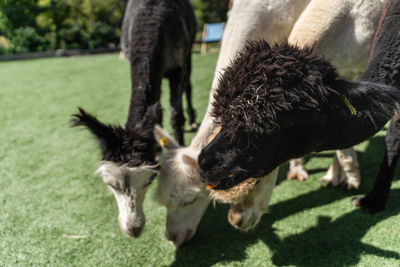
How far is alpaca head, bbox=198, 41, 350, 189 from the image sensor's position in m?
1.68

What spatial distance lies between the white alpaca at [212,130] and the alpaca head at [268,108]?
2.51ft

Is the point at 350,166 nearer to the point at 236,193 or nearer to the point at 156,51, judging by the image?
the point at 236,193

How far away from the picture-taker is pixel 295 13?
130 inches

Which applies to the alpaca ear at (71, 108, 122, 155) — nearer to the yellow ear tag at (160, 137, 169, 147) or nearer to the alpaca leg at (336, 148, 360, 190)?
the yellow ear tag at (160, 137, 169, 147)

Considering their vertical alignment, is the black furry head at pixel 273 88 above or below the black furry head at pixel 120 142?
above

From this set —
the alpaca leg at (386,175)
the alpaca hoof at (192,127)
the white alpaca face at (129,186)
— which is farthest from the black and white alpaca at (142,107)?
the alpaca leg at (386,175)

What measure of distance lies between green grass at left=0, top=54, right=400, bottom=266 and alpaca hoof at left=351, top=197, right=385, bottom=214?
61mm

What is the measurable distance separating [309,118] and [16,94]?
959 centimetres

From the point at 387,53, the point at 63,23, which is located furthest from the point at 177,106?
the point at 63,23

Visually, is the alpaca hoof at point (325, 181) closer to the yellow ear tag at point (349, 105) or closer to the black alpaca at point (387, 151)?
the black alpaca at point (387, 151)

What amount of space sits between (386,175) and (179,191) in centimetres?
206

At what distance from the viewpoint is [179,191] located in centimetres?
277

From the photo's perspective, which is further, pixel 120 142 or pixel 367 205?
pixel 367 205

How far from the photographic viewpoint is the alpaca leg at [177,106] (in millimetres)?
4730
